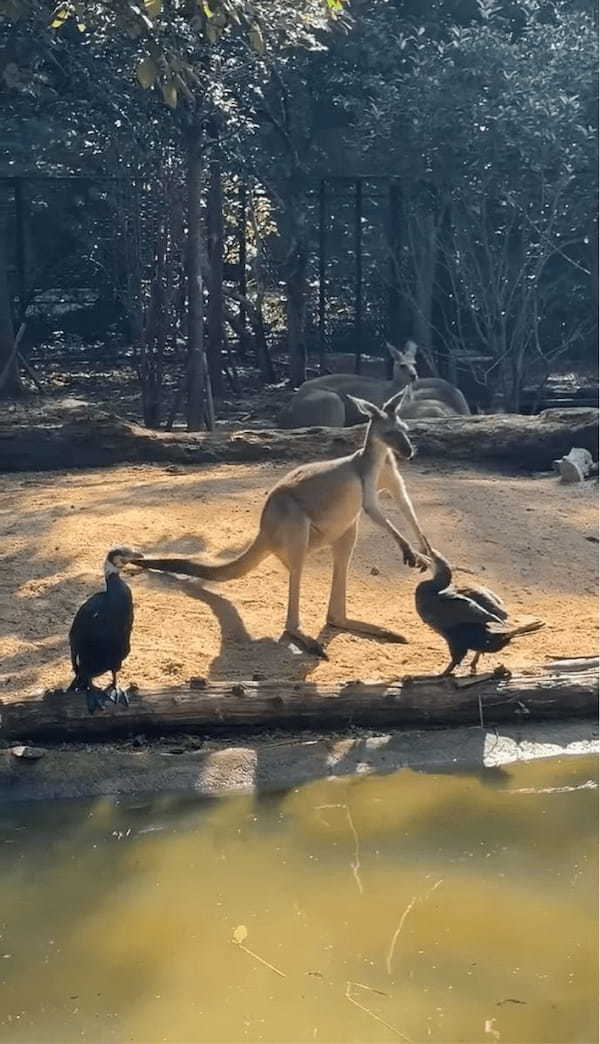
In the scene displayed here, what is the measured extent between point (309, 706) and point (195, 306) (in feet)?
19.7

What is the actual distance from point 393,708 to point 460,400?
625cm

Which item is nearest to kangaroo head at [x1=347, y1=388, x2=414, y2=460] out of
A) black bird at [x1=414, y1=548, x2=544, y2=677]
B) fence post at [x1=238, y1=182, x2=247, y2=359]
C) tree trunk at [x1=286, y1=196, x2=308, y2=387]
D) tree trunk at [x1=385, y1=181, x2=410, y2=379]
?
black bird at [x1=414, y1=548, x2=544, y2=677]

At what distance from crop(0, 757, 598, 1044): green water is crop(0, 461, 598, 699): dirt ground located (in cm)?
81

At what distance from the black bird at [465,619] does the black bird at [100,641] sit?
1.14 meters

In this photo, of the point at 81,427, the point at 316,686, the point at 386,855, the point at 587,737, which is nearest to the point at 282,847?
the point at 386,855

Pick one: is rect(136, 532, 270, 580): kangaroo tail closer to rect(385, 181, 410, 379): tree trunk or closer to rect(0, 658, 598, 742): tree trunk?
rect(0, 658, 598, 742): tree trunk

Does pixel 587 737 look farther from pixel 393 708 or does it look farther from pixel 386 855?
pixel 386 855

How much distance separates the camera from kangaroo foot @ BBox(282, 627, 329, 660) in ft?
17.7

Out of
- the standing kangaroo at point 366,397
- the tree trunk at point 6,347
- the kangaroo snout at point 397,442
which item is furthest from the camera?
the tree trunk at point 6,347

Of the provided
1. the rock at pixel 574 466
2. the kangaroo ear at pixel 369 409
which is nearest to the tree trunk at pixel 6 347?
the rock at pixel 574 466

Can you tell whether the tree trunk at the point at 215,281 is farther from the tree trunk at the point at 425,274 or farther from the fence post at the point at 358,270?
the tree trunk at the point at 425,274

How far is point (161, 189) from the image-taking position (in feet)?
35.1

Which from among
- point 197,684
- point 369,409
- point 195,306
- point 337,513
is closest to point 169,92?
point 369,409

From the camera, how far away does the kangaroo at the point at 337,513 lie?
5.41 meters
